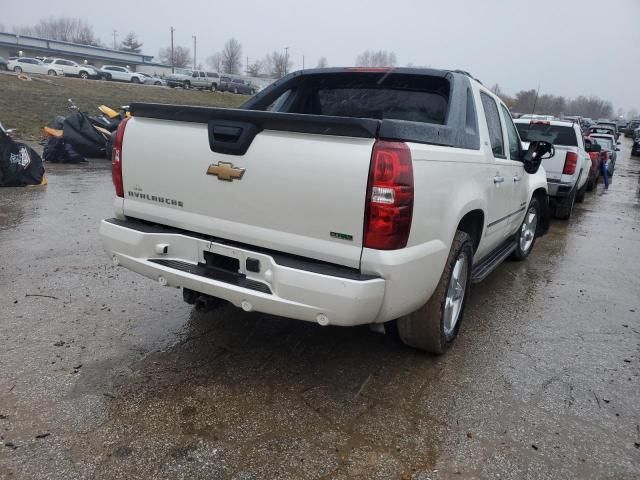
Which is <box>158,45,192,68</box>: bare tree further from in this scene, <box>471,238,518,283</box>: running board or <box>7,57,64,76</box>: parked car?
<box>471,238,518,283</box>: running board

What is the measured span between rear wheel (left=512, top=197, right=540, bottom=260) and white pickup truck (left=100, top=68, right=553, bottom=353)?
2445 mm

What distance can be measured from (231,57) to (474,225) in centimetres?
10909

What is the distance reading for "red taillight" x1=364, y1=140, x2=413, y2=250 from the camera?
2.43 m

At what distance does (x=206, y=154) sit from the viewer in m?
2.86

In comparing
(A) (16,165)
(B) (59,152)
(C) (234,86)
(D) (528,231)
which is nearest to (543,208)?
(D) (528,231)

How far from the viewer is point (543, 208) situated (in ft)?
20.7

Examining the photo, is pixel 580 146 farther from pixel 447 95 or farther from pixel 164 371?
pixel 164 371

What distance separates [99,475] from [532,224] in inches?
217

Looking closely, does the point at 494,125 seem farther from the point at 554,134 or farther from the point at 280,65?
the point at 280,65

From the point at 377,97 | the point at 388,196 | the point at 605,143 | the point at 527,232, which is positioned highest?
the point at 377,97

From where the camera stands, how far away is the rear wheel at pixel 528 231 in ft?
19.4

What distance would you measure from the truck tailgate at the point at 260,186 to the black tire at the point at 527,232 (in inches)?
152

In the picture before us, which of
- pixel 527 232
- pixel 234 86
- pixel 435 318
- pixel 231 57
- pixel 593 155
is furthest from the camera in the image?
pixel 231 57

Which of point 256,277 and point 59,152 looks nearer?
point 256,277
